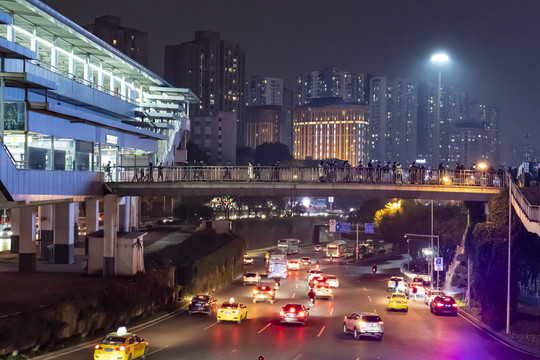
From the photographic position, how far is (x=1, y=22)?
39594 mm

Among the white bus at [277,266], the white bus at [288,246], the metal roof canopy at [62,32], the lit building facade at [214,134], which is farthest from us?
the lit building facade at [214,134]

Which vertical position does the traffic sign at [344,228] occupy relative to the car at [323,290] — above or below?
above

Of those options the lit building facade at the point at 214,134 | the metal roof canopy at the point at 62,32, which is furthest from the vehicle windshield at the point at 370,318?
the lit building facade at the point at 214,134

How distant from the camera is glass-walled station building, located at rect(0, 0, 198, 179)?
1614 inches

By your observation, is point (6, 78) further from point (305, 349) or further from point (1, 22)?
point (305, 349)

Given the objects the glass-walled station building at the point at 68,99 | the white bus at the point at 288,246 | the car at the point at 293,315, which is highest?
the glass-walled station building at the point at 68,99

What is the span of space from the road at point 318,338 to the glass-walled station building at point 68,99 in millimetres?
13198

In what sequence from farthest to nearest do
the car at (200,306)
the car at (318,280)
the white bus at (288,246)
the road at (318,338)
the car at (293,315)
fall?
1. the white bus at (288,246)
2. the car at (318,280)
3. the car at (200,306)
4. the car at (293,315)
5. the road at (318,338)

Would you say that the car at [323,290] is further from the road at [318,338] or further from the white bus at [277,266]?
the white bus at [277,266]

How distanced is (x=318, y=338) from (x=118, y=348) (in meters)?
12.1

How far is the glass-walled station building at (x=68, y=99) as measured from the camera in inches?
1614

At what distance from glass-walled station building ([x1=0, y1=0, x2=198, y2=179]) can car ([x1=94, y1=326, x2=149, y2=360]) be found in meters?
13.5

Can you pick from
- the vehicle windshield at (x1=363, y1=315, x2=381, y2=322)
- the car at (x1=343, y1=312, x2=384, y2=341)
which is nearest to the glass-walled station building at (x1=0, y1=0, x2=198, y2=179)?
the car at (x1=343, y1=312, x2=384, y2=341)

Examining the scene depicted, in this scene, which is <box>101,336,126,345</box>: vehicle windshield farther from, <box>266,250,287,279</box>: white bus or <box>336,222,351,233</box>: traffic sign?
<box>336,222,351,233</box>: traffic sign
